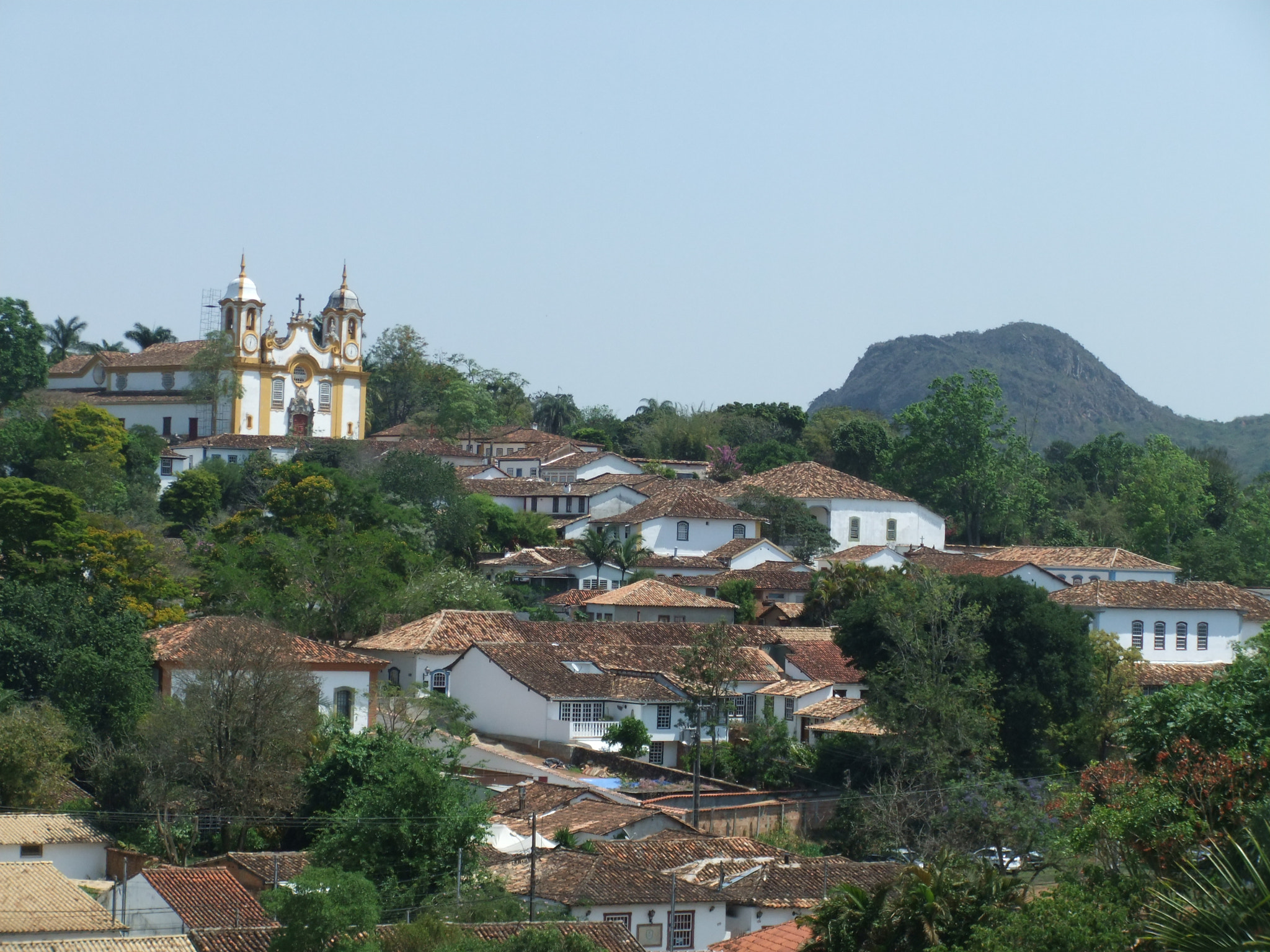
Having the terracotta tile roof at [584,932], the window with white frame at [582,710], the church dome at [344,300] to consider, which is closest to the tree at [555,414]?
the church dome at [344,300]

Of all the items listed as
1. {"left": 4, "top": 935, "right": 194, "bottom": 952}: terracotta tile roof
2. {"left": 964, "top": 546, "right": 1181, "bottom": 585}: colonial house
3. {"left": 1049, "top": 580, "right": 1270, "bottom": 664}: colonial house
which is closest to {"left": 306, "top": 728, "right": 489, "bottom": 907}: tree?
{"left": 4, "top": 935, "right": 194, "bottom": 952}: terracotta tile roof

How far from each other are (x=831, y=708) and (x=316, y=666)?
1295 cm

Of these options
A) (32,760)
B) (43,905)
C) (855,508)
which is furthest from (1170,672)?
(43,905)

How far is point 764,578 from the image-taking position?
51500 mm

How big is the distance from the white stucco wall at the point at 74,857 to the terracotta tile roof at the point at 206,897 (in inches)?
152

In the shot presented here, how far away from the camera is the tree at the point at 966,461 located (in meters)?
68.6

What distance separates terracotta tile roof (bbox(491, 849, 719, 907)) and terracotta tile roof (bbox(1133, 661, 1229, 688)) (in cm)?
1984

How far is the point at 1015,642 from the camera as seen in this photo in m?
36.2

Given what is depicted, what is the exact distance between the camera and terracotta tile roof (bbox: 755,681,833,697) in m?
39.2

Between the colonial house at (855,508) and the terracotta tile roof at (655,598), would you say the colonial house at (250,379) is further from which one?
the terracotta tile roof at (655,598)

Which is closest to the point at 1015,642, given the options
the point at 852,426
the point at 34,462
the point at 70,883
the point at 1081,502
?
the point at 70,883

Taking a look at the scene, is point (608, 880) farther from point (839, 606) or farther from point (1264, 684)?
point (839, 606)

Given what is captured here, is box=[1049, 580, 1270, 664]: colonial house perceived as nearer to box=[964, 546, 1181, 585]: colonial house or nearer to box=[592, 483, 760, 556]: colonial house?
box=[964, 546, 1181, 585]: colonial house

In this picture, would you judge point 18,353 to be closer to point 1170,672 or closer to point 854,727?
point 854,727
